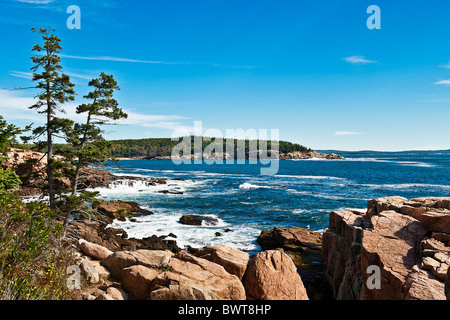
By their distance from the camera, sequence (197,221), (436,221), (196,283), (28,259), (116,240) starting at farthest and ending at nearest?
1. (197,221)
2. (116,240)
3. (436,221)
4. (196,283)
5. (28,259)

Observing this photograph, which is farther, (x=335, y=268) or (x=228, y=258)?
(x=335, y=268)

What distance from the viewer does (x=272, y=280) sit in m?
11.2

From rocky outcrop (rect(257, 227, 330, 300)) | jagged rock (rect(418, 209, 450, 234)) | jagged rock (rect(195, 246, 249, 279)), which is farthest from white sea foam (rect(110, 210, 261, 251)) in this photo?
jagged rock (rect(418, 209, 450, 234))

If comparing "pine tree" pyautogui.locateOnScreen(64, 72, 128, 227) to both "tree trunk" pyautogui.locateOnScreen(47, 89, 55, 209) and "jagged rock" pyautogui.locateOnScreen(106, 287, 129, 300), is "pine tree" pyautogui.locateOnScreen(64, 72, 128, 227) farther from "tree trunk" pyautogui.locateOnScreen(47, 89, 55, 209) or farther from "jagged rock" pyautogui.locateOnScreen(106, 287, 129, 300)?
"jagged rock" pyautogui.locateOnScreen(106, 287, 129, 300)

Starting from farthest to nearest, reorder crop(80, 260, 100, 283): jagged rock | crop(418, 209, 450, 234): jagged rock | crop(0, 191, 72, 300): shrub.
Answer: crop(418, 209, 450, 234): jagged rock
crop(80, 260, 100, 283): jagged rock
crop(0, 191, 72, 300): shrub

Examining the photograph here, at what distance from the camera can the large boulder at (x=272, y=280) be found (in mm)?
10969

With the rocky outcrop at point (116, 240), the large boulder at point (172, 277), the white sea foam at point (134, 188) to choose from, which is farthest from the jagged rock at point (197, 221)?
the white sea foam at point (134, 188)

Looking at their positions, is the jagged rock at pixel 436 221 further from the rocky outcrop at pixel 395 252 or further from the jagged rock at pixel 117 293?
the jagged rock at pixel 117 293

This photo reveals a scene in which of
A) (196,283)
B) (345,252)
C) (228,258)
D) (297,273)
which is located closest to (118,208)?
(228,258)

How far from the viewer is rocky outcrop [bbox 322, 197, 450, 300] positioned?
8.97 m

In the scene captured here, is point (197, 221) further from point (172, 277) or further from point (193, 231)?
point (172, 277)

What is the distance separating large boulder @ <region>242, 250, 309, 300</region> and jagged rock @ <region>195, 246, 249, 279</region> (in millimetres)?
381

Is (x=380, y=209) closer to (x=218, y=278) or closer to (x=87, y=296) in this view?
(x=218, y=278)

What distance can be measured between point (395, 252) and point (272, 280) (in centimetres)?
530
